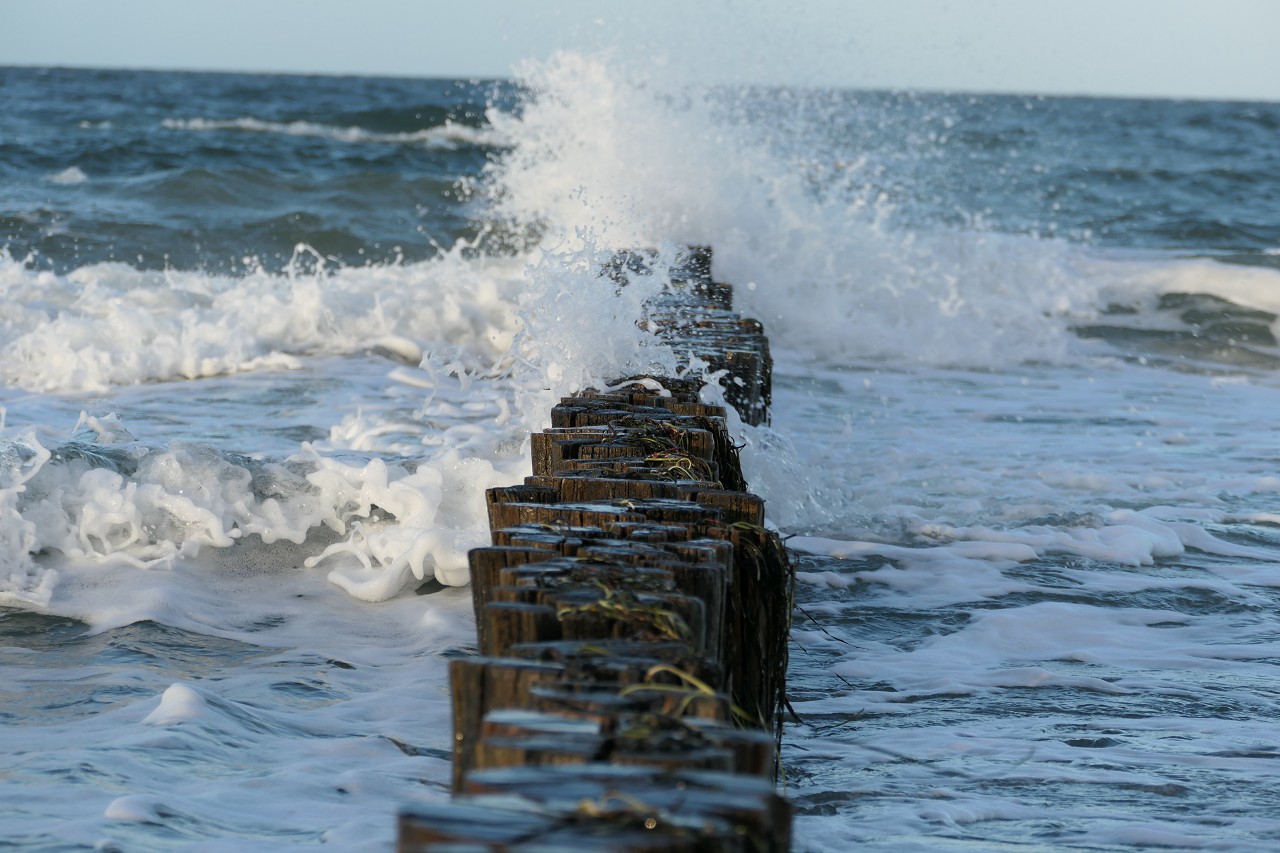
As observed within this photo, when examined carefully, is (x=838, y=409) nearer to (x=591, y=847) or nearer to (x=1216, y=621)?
(x=1216, y=621)

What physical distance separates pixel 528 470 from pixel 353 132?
26.5 metres

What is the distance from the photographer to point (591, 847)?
4.56 feet

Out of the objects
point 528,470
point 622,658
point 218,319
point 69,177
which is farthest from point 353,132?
point 622,658

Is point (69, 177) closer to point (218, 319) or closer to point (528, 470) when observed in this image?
point (218, 319)

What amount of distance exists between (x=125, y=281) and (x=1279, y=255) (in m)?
13.4

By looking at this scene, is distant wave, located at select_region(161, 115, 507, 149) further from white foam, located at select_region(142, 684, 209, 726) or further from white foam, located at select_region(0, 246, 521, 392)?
white foam, located at select_region(142, 684, 209, 726)

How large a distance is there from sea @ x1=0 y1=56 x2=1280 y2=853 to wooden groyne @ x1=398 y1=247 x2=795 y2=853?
28.5 inches

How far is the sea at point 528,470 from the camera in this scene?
3.23m

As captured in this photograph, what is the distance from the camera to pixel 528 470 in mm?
5312

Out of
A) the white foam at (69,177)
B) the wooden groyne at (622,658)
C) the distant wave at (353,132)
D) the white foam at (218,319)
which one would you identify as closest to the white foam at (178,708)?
A: the wooden groyne at (622,658)

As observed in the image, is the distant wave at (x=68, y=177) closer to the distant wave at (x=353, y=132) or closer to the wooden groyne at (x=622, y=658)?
the distant wave at (x=353, y=132)

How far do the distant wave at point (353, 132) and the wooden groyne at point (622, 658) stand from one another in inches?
971

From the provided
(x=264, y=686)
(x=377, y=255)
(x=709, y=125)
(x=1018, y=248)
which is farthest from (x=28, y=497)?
(x=1018, y=248)

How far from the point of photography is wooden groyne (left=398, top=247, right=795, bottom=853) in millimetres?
1469
